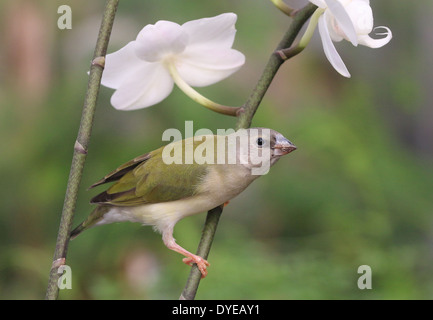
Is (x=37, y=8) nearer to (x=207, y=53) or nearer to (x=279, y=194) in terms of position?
(x=279, y=194)

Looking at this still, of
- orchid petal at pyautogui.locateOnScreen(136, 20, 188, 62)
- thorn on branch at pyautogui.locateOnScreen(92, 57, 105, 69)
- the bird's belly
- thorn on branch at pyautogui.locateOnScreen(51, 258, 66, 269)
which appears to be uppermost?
orchid petal at pyautogui.locateOnScreen(136, 20, 188, 62)

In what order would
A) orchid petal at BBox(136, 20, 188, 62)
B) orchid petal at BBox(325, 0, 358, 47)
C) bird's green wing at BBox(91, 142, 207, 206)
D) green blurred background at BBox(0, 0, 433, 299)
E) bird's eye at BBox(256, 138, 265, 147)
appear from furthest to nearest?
green blurred background at BBox(0, 0, 433, 299) → bird's green wing at BBox(91, 142, 207, 206) → bird's eye at BBox(256, 138, 265, 147) → orchid petal at BBox(136, 20, 188, 62) → orchid petal at BBox(325, 0, 358, 47)

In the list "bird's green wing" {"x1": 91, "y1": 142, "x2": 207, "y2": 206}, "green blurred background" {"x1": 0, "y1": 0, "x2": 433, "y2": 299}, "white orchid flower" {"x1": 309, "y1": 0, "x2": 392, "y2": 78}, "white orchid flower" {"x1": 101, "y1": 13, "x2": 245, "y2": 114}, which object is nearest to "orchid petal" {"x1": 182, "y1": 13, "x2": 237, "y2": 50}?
"white orchid flower" {"x1": 101, "y1": 13, "x2": 245, "y2": 114}

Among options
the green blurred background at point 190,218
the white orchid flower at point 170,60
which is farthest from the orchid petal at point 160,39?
the green blurred background at point 190,218

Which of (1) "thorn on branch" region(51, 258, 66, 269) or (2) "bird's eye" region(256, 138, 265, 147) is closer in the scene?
(1) "thorn on branch" region(51, 258, 66, 269)

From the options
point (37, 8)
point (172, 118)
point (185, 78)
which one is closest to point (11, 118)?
point (37, 8)

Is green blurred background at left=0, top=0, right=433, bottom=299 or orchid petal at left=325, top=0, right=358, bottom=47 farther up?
green blurred background at left=0, top=0, right=433, bottom=299

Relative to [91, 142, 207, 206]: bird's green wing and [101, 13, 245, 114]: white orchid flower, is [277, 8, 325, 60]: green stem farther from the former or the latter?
[91, 142, 207, 206]: bird's green wing
